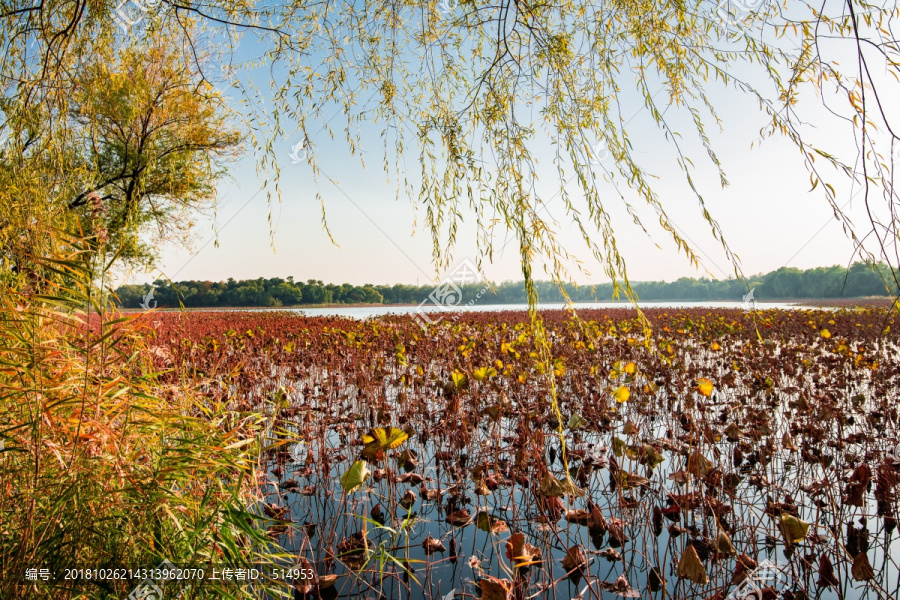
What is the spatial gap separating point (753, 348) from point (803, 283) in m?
52.7

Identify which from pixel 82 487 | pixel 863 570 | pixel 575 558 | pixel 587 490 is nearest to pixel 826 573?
pixel 863 570

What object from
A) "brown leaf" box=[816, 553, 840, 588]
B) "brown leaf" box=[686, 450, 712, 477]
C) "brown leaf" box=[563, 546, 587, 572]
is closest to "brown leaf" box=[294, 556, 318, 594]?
"brown leaf" box=[563, 546, 587, 572]

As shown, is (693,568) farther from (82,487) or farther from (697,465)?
(82,487)

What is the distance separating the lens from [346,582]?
6.12ft

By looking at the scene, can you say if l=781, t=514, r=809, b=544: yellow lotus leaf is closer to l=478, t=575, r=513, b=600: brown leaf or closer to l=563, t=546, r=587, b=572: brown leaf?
l=563, t=546, r=587, b=572: brown leaf

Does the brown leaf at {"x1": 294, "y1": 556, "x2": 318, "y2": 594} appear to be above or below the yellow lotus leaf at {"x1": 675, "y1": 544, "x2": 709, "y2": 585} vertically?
below

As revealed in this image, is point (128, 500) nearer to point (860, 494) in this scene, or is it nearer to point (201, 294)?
point (860, 494)

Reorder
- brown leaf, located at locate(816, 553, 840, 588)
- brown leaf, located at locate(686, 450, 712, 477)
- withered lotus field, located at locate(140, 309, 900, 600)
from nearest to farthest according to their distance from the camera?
1. brown leaf, located at locate(816, 553, 840, 588)
2. withered lotus field, located at locate(140, 309, 900, 600)
3. brown leaf, located at locate(686, 450, 712, 477)

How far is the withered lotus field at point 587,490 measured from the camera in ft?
6.01

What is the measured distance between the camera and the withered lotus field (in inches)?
72.1

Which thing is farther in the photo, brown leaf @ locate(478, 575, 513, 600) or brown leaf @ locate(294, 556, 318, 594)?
brown leaf @ locate(294, 556, 318, 594)

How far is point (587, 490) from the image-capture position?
253cm

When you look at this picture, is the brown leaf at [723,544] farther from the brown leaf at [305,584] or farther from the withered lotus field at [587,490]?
the brown leaf at [305,584]

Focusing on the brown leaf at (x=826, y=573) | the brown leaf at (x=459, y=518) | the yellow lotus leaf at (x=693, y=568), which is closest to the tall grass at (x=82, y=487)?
the brown leaf at (x=459, y=518)
